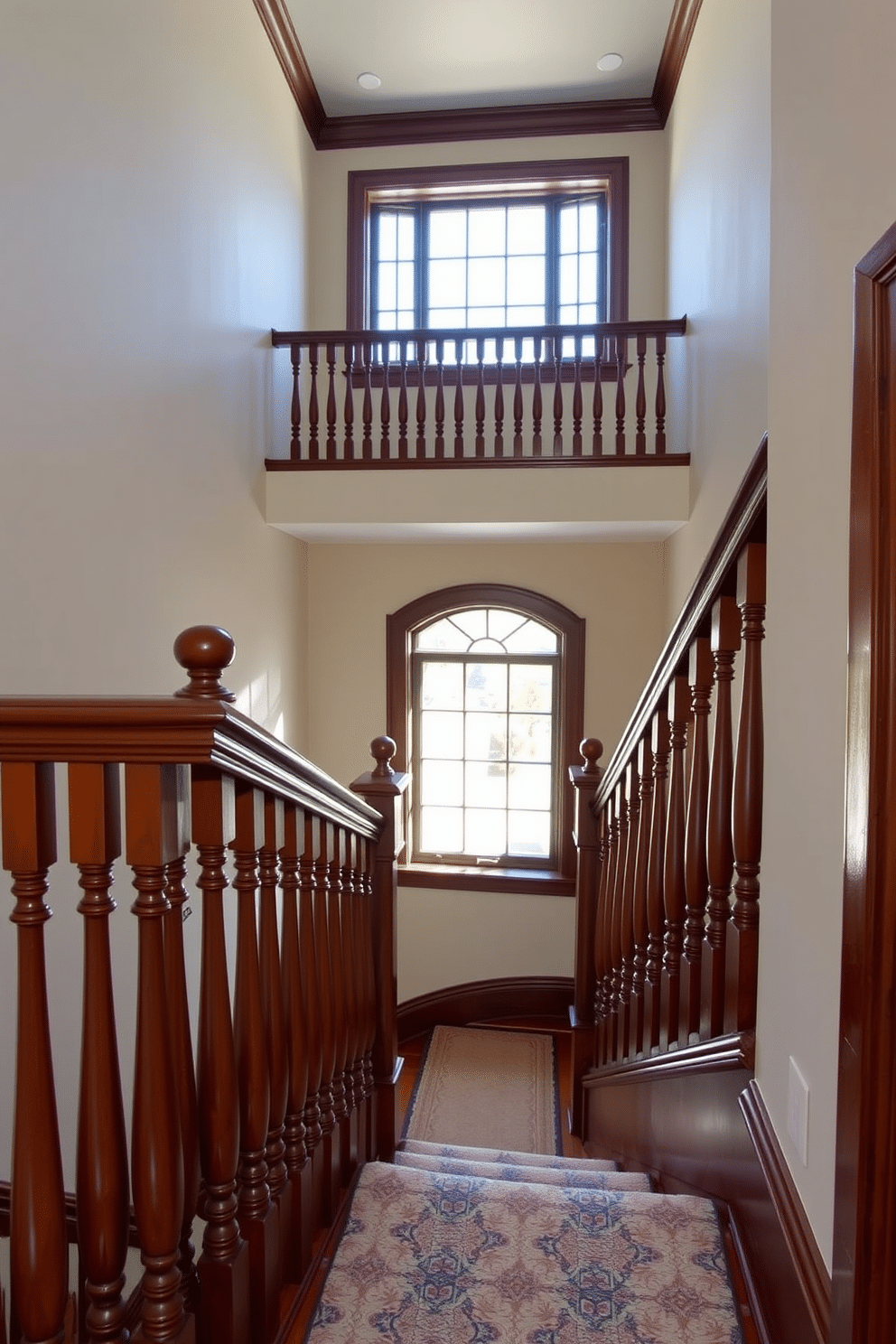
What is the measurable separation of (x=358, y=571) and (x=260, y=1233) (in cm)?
461

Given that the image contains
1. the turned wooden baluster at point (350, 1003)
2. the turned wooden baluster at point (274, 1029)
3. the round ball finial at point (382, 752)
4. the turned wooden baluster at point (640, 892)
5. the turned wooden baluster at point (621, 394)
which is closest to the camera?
the turned wooden baluster at point (274, 1029)

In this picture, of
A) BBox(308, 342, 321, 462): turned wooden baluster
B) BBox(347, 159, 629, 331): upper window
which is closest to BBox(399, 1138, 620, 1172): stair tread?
BBox(308, 342, 321, 462): turned wooden baluster

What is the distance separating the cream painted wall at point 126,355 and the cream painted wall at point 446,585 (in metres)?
1.00

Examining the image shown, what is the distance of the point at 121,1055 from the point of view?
109 inches

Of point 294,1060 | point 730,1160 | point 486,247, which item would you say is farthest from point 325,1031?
point 486,247

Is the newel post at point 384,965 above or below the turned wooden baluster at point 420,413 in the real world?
below

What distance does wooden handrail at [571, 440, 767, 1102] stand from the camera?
58.1 inches

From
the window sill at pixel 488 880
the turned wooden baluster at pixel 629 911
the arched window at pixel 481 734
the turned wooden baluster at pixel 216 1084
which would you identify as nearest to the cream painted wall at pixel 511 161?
the arched window at pixel 481 734

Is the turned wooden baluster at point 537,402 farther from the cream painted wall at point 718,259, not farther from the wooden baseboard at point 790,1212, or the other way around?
the wooden baseboard at point 790,1212

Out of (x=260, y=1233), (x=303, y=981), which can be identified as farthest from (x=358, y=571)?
(x=260, y=1233)

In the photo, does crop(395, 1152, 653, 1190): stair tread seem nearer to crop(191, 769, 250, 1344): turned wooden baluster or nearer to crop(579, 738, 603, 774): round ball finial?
crop(191, 769, 250, 1344): turned wooden baluster

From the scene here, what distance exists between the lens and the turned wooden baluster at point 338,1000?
178cm

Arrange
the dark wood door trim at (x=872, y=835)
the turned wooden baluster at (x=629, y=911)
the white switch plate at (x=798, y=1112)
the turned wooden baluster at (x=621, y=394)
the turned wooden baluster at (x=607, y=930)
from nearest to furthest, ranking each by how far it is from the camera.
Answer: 1. the dark wood door trim at (x=872, y=835)
2. the white switch plate at (x=798, y=1112)
3. the turned wooden baluster at (x=629, y=911)
4. the turned wooden baluster at (x=607, y=930)
5. the turned wooden baluster at (x=621, y=394)

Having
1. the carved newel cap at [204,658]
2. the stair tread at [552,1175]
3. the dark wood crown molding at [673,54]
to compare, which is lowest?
the stair tread at [552,1175]
